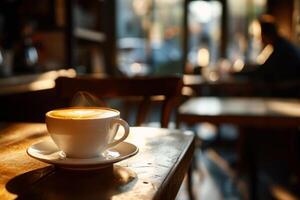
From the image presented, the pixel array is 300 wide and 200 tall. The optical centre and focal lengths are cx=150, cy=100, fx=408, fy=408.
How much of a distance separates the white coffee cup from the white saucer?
0.6 inches

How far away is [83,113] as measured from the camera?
713 mm

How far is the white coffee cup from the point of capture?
0.65 meters

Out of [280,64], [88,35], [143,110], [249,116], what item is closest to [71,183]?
[143,110]

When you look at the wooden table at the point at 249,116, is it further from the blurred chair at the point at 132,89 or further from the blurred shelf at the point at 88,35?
the blurred shelf at the point at 88,35

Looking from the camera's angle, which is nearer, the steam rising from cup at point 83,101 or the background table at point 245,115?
Answer: the steam rising from cup at point 83,101

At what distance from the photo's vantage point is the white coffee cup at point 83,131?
651 millimetres

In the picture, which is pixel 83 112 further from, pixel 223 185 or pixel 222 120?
pixel 223 185

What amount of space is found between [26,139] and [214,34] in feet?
26.0

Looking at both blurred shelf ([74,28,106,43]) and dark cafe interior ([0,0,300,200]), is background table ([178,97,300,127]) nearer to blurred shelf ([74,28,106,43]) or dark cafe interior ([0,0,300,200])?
dark cafe interior ([0,0,300,200])

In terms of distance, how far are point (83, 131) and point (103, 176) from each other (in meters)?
0.08

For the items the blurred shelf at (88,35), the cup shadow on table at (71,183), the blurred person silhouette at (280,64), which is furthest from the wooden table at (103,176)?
the blurred person silhouette at (280,64)

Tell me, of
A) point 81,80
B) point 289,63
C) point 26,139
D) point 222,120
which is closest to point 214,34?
point 289,63

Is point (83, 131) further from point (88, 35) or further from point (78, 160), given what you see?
point (88, 35)

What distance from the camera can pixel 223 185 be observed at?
10.8 feet
